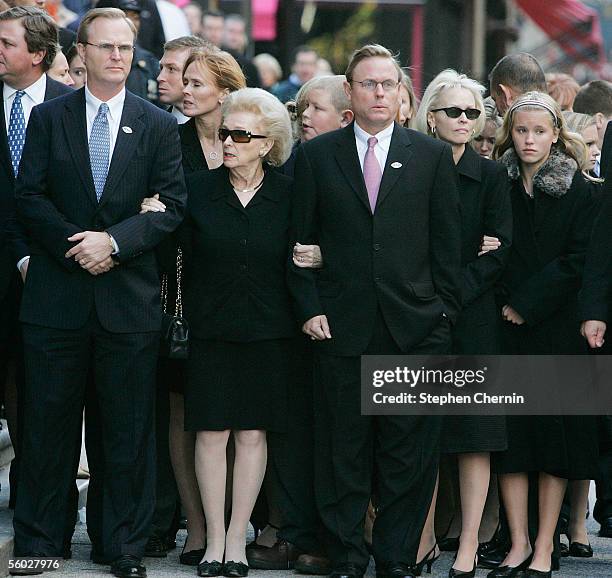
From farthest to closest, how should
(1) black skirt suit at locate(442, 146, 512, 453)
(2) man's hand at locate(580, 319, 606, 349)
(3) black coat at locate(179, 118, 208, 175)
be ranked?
(3) black coat at locate(179, 118, 208, 175) < (1) black skirt suit at locate(442, 146, 512, 453) < (2) man's hand at locate(580, 319, 606, 349)

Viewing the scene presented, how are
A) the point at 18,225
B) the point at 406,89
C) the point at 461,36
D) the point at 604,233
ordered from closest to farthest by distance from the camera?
1. the point at 604,233
2. the point at 18,225
3. the point at 406,89
4. the point at 461,36

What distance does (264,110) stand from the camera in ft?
21.8

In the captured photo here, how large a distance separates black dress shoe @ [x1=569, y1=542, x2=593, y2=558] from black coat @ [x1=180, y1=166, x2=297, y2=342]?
6.06 feet

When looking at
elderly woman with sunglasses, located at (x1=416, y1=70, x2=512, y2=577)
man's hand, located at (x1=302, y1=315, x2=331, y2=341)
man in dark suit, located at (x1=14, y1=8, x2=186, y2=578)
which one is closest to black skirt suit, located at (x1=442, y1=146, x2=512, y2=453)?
elderly woman with sunglasses, located at (x1=416, y1=70, x2=512, y2=577)

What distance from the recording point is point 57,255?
629 centimetres

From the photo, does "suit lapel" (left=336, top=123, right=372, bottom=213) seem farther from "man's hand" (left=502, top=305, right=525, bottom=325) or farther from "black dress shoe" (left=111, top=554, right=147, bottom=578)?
"black dress shoe" (left=111, top=554, right=147, bottom=578)

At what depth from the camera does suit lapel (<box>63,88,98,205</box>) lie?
Answer: 249 inches

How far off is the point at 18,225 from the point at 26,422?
2.93 ft

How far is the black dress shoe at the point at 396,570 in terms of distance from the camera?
634 cm

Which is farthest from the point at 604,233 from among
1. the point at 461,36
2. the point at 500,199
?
the point at 461,36

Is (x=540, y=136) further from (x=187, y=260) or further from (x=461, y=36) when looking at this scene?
(x=461, y=36)

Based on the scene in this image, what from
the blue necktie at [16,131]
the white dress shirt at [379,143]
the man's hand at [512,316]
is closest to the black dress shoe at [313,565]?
the man's hand at [512,316]

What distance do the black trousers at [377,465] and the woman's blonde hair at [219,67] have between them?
1443 millimetres

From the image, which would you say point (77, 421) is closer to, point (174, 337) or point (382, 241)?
point (174, 337)
